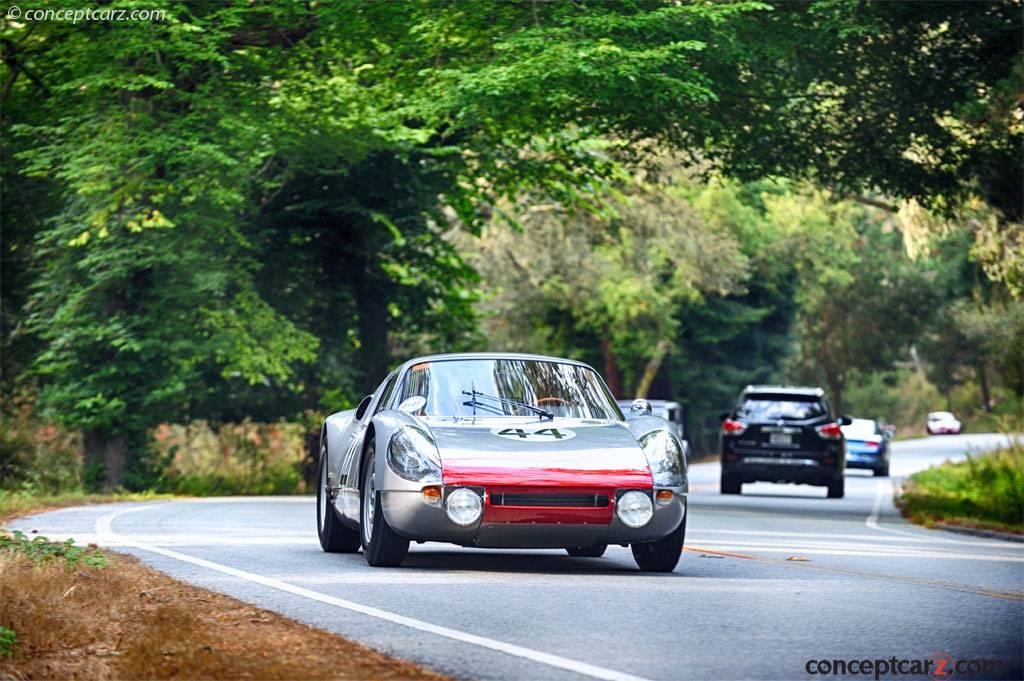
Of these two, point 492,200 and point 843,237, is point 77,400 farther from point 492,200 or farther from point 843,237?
point 843,237

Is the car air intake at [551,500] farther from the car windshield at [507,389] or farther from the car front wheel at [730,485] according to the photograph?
the car front wheel at [730,485]

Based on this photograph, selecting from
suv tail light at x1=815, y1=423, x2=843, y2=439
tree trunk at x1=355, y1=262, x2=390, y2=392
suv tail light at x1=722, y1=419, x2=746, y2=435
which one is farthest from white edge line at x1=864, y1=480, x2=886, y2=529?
tree trunk at x1=355, y1=262, x2=390, y2=392

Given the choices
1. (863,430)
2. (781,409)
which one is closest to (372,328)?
(781,409)

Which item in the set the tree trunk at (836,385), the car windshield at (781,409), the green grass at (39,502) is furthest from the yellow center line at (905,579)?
the tree trunk at (836,385)

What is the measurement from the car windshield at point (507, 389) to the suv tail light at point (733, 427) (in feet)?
55.8

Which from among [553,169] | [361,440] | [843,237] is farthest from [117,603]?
Answer: [843,237]

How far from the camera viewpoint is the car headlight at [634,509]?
11.4 meters

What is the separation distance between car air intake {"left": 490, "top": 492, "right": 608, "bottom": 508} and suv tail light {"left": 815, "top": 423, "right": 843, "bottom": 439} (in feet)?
61.1

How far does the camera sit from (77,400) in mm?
29297

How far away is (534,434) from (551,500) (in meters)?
0.63

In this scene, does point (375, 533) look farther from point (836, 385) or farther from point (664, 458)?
point (836, 385)

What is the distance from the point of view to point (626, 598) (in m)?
10.3

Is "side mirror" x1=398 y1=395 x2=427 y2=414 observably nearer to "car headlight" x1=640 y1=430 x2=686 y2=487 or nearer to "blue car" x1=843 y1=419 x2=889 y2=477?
"car headlight" x1=640 y1=430 x2=686 y2=487

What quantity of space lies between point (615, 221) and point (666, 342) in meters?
10.3
